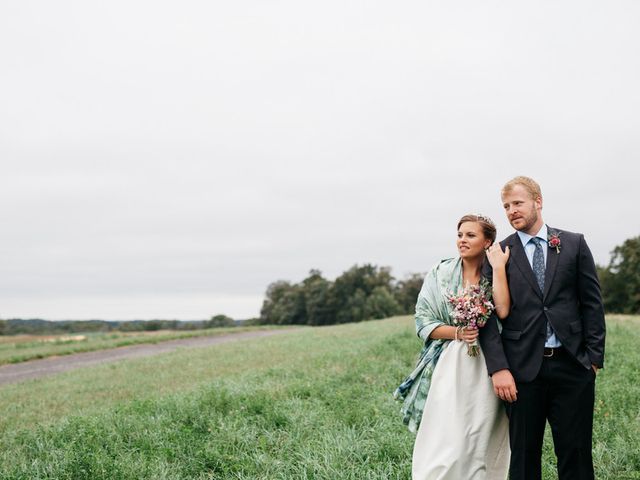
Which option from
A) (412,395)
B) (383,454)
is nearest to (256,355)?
(383,454)

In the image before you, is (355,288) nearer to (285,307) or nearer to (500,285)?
(285,307)

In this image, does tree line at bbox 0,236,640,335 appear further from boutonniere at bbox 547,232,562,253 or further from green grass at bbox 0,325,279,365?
boutonniere at bbox 547,232,562,253

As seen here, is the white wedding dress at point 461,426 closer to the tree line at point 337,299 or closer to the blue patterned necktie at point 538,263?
the blue patterned necktie at point 538,263

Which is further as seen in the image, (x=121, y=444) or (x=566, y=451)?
(x=121, y=444)

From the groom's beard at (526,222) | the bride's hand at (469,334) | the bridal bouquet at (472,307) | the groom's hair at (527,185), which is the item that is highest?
the groom's hair at (527,185)

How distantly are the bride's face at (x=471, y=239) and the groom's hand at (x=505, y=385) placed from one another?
35.0 inches

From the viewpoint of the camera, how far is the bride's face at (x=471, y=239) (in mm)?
3928

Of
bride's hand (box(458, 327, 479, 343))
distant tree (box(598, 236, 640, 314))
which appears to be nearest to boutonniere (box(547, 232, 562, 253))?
bride's hand (box(458, 327, 479, 343))

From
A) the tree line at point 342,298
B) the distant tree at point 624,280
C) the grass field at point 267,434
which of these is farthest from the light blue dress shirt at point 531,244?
the tree line at point 342,298

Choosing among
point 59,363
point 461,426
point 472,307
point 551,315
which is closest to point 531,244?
point 551,315

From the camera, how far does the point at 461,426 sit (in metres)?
3.74

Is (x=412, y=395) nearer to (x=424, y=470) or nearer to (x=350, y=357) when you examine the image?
(x=424, y=470)

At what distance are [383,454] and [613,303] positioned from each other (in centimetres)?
6115

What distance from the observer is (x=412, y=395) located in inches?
163
